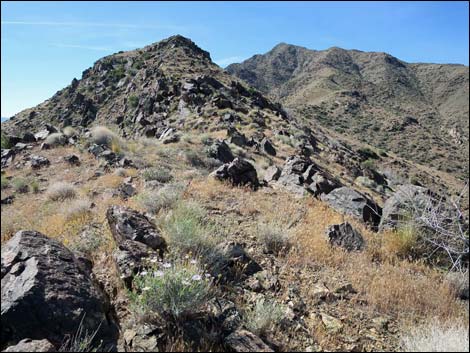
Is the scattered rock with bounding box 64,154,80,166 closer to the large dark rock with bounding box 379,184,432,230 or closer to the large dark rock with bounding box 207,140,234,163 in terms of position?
the large dark rock with bounding box 207,140,234,163

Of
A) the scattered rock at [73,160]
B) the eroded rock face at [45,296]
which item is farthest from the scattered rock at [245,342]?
the scattered rock at [73,160]

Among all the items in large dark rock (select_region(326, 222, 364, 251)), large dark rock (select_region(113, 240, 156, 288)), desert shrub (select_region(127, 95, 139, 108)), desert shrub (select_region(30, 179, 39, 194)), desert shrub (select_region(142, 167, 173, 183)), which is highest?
desert shrub (select_region(127, 95, 139, 108))

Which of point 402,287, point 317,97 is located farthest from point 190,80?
point 317,97

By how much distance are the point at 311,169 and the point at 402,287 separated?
6912 mm

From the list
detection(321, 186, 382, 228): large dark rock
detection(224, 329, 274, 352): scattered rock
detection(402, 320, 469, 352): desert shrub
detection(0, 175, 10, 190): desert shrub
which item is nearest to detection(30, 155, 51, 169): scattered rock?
detection(0, 175, 10, 190): desert shrub

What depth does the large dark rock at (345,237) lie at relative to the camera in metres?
5.78

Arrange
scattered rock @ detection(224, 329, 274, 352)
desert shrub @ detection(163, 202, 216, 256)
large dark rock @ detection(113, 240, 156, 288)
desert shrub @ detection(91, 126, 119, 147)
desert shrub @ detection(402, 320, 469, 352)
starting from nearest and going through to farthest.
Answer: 1. desert shrub @ detection(402, 320, 469, 352)
2. scattered rock @ detection(224, 329, 274, 352)
3. large dark rock @ detection(113, 240, 156, 288)
4. desert shrub @ detection(163, 202, 216, 256)
5. desert shrub @ detection(91, 126, 119, 147)

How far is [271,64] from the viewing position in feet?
415

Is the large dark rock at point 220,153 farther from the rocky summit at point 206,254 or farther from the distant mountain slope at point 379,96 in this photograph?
the distant mountain slope at point 379,96

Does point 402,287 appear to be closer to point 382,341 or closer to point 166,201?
point 382,341

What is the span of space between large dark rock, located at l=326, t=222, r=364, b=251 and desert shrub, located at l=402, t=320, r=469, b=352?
7.58 ft

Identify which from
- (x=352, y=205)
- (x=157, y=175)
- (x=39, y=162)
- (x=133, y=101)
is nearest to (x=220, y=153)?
(x=157, y=175)

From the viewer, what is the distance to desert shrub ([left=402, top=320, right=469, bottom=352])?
2.95 m

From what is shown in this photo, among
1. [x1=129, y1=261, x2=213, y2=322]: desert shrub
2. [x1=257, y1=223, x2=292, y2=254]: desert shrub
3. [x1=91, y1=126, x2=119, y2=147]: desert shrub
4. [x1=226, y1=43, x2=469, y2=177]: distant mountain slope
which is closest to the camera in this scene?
[x1=129, y1=261, x2=213, y2=322]: desert shrub
